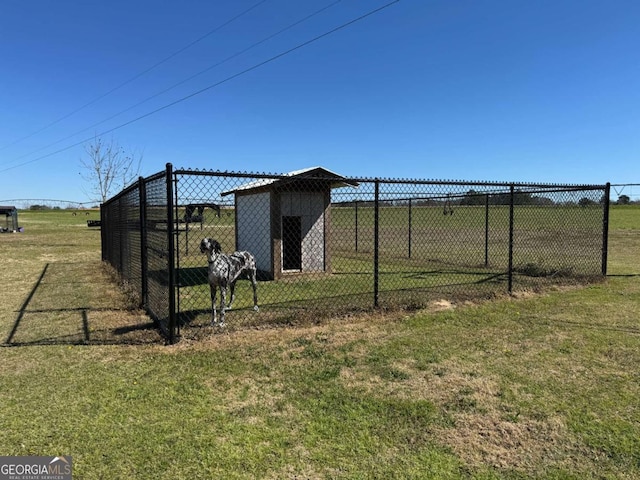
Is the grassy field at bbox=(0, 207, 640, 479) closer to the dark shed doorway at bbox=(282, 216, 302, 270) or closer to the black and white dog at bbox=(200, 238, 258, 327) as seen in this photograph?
the black and white dog at bbox=(200, 238, 258, 327)

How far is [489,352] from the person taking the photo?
14.6 feet

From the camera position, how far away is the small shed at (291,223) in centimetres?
938

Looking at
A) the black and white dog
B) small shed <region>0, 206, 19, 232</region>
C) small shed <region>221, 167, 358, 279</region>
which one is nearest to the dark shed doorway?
small shed <region>221, 167, 358, 279</region>

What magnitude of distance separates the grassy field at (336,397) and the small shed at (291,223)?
413 cm

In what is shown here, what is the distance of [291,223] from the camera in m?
9.92

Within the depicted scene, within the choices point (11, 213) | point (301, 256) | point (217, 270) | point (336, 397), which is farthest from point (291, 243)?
point (11, 213)

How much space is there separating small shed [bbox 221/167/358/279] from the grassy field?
13.6ft

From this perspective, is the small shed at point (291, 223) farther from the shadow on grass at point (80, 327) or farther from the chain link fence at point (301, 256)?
the shadow on grass at point (80, 327)

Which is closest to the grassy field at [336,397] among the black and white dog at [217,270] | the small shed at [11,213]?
the black and white dog at [217,270]

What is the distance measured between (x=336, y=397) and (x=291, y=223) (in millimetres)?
6789

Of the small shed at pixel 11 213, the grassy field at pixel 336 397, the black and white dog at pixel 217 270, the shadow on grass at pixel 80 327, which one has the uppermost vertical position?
the small shed at pixel 11 213

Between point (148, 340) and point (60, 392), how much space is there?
4.43ft

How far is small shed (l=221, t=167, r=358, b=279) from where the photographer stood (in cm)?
938

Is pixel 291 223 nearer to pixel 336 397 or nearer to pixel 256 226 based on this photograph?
pixel 256 226
